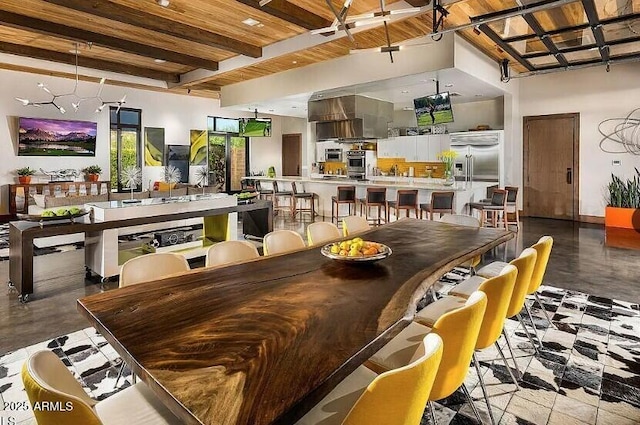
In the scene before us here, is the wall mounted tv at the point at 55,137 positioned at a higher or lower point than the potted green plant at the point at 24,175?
higher

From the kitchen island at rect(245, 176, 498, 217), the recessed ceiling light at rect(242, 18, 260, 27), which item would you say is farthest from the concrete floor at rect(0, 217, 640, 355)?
the recessed ceiling light at rect(242, 18, 260, 27)

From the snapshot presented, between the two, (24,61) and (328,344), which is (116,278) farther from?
(24,61)

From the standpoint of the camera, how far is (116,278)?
15.8ft

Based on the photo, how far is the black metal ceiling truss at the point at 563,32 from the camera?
495 centimetres

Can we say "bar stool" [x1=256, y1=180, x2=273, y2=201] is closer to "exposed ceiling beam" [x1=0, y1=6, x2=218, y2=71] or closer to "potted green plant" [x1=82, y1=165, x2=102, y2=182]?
"exposed ceiling beam" [x1=0, y1=6, x2=218, y2=71]

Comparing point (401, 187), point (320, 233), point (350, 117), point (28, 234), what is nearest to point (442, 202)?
point (401, 187)

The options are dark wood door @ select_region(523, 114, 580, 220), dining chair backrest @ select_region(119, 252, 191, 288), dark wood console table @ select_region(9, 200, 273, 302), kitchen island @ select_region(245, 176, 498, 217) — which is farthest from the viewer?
dark wood door @ select_region(523, 114, 580, 220)

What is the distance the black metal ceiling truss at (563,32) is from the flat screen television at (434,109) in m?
1.37

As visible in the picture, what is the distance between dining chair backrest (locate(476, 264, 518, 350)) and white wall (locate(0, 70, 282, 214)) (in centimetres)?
1103

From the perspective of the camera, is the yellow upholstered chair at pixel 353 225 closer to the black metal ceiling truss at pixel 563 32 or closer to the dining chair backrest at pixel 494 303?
the dining chair backrest at pixel 494 303

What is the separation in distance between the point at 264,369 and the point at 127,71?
9357mm

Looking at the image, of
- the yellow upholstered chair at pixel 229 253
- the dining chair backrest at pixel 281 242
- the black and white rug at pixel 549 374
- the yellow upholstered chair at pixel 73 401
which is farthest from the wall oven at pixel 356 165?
the yellow upholstered chair at pixel 73 401

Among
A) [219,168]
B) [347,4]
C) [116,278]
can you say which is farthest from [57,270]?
[219,168]

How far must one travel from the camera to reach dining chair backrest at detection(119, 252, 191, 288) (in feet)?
7.79
